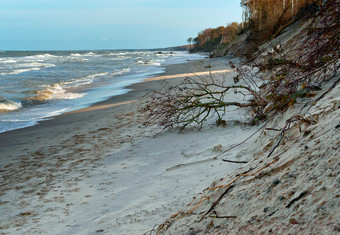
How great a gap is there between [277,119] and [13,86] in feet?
Answer: 54.9

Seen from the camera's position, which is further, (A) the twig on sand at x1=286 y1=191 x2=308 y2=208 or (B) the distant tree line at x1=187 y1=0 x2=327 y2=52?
(B) the distant tree line at x1=187 y1=0 x2=327 y2=52

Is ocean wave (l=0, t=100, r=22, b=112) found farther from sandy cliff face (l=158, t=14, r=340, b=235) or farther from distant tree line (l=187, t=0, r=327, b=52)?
sandy cliff face (l=158, t=14, r=340, b=235)

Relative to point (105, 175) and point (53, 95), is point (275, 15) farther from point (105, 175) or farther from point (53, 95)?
point (105, 175)

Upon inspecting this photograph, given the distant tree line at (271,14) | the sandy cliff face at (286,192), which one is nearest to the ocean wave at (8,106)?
the distant tree line at (271,14)

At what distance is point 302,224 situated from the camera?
1463mm

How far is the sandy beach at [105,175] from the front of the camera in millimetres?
2930

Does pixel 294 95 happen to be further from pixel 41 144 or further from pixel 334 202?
pixel 41 144

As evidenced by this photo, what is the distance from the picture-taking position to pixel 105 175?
13.8 ft

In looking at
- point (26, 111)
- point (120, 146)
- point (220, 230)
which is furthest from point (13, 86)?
point (220, 230)

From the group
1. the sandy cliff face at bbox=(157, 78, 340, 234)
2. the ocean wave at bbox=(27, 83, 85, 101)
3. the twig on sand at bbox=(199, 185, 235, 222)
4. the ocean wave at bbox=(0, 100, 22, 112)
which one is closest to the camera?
the sandy cliff face at bbox=(157, 78, 340, 234)

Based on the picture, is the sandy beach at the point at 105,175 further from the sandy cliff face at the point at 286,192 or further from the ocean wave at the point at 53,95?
the ocean wave at the point at 53,95

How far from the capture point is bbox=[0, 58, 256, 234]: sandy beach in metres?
2.93

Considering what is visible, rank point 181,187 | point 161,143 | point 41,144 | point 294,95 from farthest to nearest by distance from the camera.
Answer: point 41,144 → point 161,143 → point 294,95 → point 181,187

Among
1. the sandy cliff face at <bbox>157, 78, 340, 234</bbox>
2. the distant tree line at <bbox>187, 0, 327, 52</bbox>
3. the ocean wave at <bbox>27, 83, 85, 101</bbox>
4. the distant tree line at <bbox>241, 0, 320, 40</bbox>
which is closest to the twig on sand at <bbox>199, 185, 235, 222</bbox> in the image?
the sandy cliff face at <bbox>157, 78, 340, 234</bbox>
